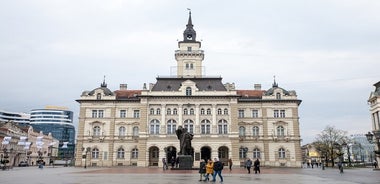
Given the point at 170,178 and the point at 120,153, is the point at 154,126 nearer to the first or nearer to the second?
the point at 120,153

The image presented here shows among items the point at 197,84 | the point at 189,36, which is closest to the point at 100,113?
the point at 197,84

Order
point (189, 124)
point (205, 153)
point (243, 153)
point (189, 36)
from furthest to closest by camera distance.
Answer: point (189, 36), point (243, 153), point (205, 153), point (189, 124)

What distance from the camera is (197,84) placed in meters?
66.6

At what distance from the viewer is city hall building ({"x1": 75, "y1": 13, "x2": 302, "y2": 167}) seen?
62.7 m

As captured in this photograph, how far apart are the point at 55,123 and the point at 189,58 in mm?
120415

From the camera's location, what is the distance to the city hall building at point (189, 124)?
62.7 m

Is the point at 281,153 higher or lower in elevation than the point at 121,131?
lower

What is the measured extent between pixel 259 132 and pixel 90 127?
112 ft

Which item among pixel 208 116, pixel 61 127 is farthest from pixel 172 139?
pixel 61 127

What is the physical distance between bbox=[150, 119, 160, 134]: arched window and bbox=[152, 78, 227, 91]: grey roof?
6.60 metres

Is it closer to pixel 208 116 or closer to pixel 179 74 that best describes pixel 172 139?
pixel 208 116

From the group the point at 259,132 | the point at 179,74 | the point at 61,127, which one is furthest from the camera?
the point at 61,127

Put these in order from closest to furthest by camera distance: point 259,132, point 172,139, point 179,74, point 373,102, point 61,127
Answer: point 373,102
point 172,139
point 259,132
point 179,74
point 61,127

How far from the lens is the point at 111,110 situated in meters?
67.9
